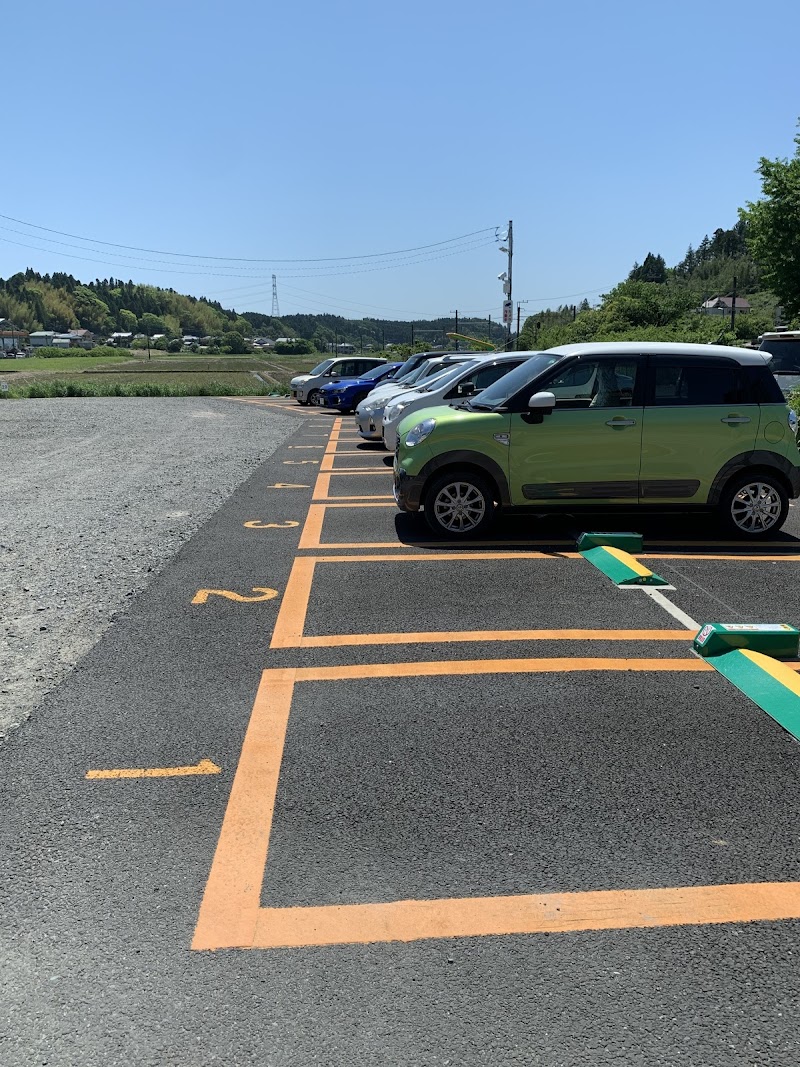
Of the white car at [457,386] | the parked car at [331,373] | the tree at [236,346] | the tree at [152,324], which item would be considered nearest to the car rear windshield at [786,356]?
the white car at [457,386]

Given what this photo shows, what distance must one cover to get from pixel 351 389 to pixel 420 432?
18044mm

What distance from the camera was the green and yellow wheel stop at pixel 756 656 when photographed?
451cm

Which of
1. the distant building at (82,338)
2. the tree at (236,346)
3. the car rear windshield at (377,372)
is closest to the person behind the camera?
the car rear windshield at (377,372)

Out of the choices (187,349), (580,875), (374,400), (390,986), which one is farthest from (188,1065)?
(187,349)

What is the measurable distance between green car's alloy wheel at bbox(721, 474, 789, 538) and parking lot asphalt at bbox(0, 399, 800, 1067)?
2.28 metres

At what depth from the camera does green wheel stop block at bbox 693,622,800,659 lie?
5031 mm

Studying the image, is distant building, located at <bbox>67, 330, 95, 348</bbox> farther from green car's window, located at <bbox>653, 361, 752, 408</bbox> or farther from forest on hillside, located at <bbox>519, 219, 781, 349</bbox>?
green car's window, located at <bbox>653, 361, 752, 408</bbox>

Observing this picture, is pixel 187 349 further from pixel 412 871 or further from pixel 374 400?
pixel 412 871

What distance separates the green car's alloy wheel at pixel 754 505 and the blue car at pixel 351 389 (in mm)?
17816

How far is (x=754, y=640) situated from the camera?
505 cm

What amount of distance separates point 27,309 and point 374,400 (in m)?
202

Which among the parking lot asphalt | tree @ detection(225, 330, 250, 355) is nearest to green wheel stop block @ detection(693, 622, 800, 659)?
the parking lot asphalt

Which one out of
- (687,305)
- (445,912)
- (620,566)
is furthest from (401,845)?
(687,305)

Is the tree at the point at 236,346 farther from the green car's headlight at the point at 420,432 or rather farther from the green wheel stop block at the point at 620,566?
the green wheel stop block at the point at 620,566
